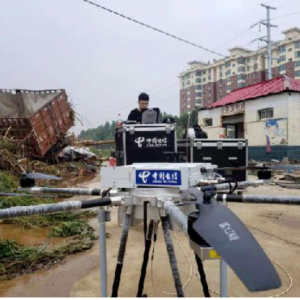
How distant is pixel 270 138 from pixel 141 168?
16.0 metres

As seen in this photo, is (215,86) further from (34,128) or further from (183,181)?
(183,181)

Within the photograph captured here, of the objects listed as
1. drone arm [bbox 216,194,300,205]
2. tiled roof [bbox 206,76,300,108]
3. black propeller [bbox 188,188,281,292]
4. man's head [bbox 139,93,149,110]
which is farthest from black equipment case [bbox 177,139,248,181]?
A: tiled roof [bbox 206,76,300,108]

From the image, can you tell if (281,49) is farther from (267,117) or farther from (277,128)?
(277,128)

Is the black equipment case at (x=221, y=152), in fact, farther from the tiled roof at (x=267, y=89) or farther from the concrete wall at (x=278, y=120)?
the tiled roof at (x=267, y=89)

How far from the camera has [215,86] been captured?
68750 millimetres

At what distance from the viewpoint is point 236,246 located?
94cm

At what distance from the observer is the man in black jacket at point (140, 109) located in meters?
5.39

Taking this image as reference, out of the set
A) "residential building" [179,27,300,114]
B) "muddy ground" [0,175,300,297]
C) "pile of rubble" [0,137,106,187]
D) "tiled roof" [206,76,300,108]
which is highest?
"residential building" [179,27,300,114]

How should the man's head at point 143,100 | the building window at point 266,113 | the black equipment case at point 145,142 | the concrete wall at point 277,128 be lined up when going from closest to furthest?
the man's head at point 143,100
the black equipment case at point 145,142
the concrete wall at point 277,128
the building window at point 266,113

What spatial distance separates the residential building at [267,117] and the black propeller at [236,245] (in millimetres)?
Answer: 15153

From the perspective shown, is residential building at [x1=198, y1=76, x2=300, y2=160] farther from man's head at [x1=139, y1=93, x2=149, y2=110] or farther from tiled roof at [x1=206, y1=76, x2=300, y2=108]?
man's head at [x1=139, y1=93, x2=149, y2=110]

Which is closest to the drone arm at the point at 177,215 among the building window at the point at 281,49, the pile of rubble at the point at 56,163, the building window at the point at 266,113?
the pile of rubble at the point at 56,163

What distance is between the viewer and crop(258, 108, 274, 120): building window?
16531 millimetres

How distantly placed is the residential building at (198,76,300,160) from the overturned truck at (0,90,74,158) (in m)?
8.07
